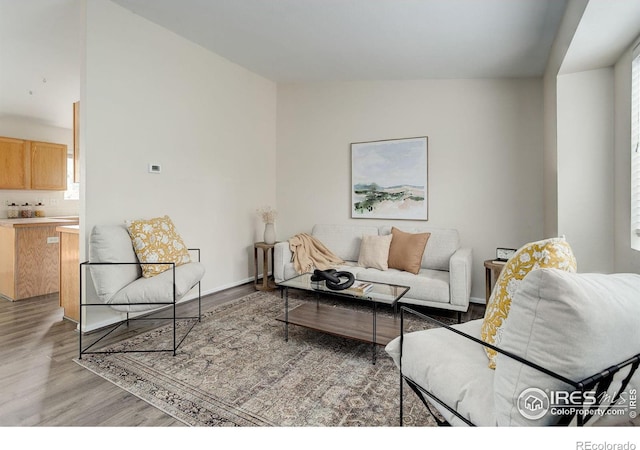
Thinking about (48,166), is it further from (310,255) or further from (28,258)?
(310,255)

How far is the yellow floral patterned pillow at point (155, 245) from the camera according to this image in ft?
9.10

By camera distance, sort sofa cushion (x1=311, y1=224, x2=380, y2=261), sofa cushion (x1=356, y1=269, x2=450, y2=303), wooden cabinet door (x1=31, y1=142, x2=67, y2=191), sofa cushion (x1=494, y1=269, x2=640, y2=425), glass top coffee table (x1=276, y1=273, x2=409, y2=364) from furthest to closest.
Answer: wooden cabinet door (x1=31, y1=142, x2=67, y2=191)
sofa cushion (x1=311, y1=224, x2=380, y2=261)
sofa cushion (x1=356, y1=269, x2=450, y2=303)
glass top coffee table (x1=276, y1=273, x2=409, y2=364)
sofa cushion (x1=494, y1=269, x2=640, y2=425)

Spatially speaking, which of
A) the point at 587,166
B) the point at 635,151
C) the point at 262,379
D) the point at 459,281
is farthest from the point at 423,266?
the point at 262,379

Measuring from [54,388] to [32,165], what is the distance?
4758mm

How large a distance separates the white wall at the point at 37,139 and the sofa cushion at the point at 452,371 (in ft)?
19.5

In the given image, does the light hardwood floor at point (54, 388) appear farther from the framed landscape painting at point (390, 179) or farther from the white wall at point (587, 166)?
the framed landscape painting at point (390, 179)

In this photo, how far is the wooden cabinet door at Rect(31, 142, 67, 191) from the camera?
206 inches

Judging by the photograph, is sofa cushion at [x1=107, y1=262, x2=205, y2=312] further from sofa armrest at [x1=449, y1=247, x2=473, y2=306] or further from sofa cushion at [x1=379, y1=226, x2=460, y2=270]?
sofa cushion at [x1=379, y1=226, x2=460, y2=270]

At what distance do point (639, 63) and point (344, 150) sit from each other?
293 cm

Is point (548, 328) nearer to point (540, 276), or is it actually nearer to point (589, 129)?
point (540, 276)

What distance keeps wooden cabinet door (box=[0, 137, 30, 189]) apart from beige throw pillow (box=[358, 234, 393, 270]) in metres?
5.27

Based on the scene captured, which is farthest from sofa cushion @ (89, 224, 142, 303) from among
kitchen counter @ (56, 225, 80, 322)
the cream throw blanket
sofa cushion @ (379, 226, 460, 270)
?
sofa cushion @ (379, 226, 460, 270)

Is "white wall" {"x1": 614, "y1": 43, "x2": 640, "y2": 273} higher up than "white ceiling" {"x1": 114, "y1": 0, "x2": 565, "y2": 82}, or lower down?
lower down

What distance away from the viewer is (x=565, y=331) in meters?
0.87
